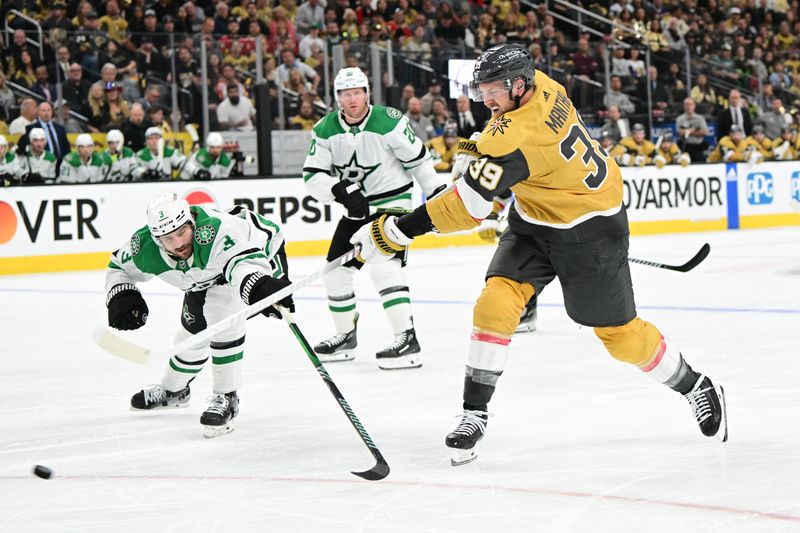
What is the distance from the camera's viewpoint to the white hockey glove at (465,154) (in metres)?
5.22

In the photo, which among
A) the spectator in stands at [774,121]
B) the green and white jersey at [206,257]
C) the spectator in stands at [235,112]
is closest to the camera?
the green and white jersey at [206,257]

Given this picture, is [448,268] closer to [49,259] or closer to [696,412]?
[49,259]

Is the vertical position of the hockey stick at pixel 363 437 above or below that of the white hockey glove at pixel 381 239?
below

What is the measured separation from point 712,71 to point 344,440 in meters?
14.7

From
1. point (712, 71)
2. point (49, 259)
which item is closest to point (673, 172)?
point (712, 71)

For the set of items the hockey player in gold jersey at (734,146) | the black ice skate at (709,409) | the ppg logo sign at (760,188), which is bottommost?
the ppg logo sign at (760,188)

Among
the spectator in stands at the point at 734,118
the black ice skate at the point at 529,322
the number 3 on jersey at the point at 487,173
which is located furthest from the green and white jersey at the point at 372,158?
the spectator in stands at the point at 734,118

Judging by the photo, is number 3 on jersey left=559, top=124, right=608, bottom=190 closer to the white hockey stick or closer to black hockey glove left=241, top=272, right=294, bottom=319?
the white hockey stick

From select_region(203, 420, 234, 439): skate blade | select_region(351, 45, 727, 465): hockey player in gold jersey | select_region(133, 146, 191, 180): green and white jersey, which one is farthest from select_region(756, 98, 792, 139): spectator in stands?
select_region(203, 420, 234, 439): skate blade

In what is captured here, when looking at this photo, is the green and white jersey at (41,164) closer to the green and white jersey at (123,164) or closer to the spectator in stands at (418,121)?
the green and white jersey at (123,164)

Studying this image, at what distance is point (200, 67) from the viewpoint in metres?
12.1

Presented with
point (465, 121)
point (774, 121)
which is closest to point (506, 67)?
point (465, 121)

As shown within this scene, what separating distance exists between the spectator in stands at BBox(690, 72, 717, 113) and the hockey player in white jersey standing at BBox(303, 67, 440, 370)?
11392mm

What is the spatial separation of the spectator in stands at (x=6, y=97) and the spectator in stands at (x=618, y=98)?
290 inches
